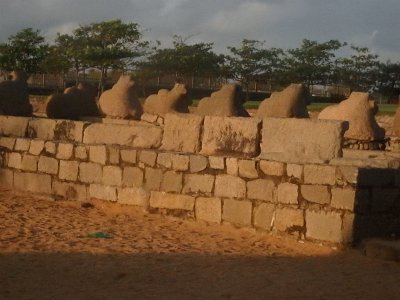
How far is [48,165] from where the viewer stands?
10.7 meters

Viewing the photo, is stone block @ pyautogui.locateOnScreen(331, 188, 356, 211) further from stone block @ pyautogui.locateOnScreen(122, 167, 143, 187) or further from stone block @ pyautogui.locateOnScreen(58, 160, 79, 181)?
stone block @ pyautogui.locateOnScreen(58, 160, 79, 181)

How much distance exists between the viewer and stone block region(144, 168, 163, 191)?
9.31m

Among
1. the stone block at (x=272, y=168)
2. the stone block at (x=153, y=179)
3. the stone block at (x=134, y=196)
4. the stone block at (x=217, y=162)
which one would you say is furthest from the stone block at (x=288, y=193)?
the stone block at (x=134, y=196)

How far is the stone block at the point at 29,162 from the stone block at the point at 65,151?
1.68 ft

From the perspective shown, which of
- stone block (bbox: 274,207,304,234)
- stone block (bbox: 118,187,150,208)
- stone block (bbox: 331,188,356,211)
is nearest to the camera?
stone block (bbox: 331,188,356,211)

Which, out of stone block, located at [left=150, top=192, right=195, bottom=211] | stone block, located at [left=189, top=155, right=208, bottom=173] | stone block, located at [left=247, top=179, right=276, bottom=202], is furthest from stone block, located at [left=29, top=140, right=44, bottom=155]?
stone block, located at [left=247, top=179, right=276, bottom=202]

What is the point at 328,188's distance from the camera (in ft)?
24.9

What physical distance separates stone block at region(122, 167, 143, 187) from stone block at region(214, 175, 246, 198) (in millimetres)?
1358

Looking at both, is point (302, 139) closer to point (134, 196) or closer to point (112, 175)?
point (134, 196)

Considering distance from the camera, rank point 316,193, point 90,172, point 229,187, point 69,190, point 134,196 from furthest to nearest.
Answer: point 69,190 < point 90,172 < point 134,196 < point 229,187 < point 316,193

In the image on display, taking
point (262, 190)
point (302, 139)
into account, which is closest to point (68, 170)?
point (262, 190)

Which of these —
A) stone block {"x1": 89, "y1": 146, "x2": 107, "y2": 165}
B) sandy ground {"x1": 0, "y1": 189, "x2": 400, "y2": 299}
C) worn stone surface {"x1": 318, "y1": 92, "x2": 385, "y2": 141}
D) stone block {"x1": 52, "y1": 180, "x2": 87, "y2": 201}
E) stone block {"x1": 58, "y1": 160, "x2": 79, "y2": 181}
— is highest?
worn stone surface {"x1": 318, "y1": 92, "x2": 385, "y2": 141}

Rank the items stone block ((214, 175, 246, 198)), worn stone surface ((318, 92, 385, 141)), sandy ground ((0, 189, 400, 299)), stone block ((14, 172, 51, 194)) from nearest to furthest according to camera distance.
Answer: sandy ground ((0, 189, 400, 299)), stone block ((214, 175, 246, 198)), stone block ((14, 172, 51, 194)), worn stone surface ((318, 92, 385, 141))

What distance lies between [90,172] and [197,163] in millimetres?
2060
